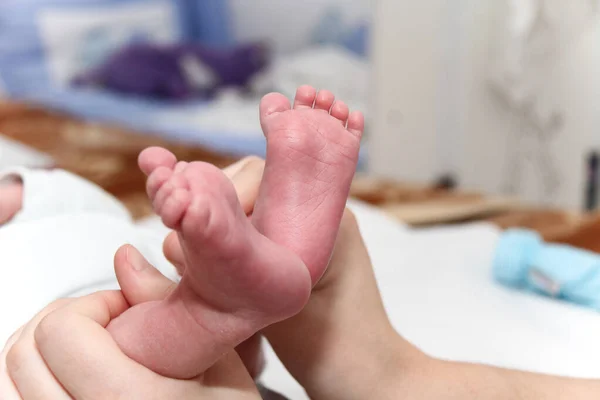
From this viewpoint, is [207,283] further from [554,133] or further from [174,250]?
[554,133]

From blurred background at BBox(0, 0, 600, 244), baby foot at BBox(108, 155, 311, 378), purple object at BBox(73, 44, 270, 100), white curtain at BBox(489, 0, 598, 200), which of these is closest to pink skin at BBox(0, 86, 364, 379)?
baby foot at BBox(108, 155, 311, 378)

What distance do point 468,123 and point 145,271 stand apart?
1896 mm

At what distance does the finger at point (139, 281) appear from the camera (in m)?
0.50

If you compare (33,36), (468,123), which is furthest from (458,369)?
(33,36)

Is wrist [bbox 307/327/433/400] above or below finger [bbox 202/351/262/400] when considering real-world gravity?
below

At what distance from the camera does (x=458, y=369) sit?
1.98 ft

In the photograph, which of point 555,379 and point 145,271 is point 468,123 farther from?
point 145,271

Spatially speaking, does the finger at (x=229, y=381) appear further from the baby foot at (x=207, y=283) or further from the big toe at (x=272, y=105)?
the big toe at (x=272, y=105)

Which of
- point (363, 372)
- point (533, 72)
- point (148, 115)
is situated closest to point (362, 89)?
point (533, 72)

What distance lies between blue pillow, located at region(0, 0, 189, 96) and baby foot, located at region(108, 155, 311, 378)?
2.52 metres

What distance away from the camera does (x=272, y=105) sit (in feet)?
1.82

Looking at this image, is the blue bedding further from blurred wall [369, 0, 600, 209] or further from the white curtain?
the white curtain

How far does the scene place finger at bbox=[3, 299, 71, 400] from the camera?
46 centimetres

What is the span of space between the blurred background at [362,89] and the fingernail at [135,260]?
30.1 inches
